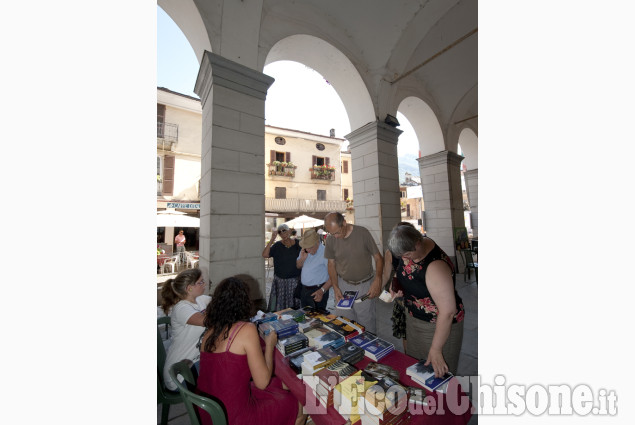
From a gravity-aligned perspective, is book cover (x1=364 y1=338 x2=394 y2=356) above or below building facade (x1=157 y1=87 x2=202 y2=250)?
below

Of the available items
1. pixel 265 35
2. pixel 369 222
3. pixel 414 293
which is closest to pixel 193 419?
pixel 414 293

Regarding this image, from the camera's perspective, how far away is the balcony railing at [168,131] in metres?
13.5

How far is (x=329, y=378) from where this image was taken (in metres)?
1.55

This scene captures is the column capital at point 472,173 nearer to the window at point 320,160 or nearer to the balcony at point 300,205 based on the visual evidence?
the balcony at point 300,205

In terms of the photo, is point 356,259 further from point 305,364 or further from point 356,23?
point 356,23

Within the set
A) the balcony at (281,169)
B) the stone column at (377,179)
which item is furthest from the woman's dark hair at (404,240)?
the balcony at (281,169)

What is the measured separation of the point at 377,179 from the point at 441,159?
404cm

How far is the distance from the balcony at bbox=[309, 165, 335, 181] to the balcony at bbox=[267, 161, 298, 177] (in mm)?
1706

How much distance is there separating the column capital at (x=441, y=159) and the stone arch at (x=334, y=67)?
376 cm

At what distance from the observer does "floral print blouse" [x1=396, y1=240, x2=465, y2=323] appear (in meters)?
1.99

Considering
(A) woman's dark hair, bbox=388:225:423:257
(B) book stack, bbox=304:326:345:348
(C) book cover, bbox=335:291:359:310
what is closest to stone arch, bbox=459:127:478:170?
(C) book cover, bbox=335:291:359:310

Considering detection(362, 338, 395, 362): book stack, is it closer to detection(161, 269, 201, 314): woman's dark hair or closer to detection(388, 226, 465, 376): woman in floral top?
detection(388, 226, 465, 376): woman in floral top

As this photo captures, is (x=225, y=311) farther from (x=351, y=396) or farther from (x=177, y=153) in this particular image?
(x=177, y=153)

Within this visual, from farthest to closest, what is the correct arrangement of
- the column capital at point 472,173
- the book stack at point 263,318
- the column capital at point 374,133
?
the column capital at point 472,173
the column capital at point 374,133
the book stack at point 263,318
